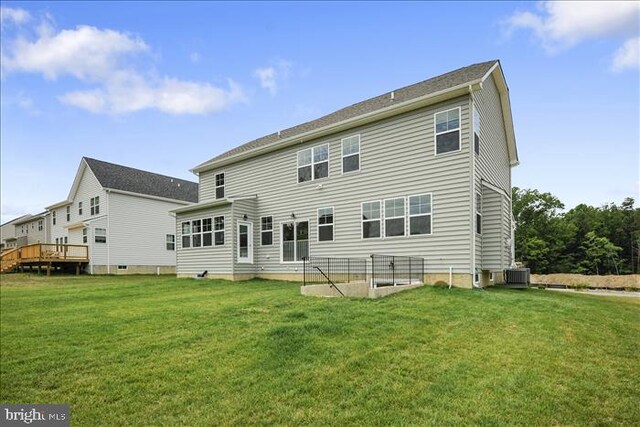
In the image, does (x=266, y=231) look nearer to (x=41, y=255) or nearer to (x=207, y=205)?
(x=207, y=205)

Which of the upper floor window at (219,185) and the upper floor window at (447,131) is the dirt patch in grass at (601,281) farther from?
the upper floor window at (219,185)

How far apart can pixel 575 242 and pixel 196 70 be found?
53.6 meters

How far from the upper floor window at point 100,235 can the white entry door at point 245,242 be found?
15014 mm

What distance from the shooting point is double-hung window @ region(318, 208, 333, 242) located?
1498 cm

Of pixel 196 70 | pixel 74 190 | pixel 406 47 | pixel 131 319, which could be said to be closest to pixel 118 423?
pixel 131 319

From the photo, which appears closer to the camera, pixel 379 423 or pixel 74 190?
pixel 379 423

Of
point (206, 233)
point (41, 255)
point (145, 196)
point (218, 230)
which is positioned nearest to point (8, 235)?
point (41, 255)

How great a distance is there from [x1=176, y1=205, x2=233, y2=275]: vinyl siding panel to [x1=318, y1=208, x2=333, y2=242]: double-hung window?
14.4ft

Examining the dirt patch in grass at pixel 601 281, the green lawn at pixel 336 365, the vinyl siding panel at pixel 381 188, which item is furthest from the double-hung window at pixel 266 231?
the dirt patch in grass at pixel 601 281

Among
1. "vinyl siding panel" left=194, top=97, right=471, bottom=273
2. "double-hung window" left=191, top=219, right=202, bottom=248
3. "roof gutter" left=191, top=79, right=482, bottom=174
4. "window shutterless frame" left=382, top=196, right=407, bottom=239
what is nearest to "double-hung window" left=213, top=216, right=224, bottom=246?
"double-hung window" left=191, top=219, right=202, bottom=248

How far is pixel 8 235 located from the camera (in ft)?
148

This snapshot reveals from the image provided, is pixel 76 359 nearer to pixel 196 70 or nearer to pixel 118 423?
pixel 118 423

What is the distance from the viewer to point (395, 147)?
43.8ft

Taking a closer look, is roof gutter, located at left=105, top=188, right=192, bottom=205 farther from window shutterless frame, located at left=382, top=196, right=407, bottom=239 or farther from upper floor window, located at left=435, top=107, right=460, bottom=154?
upper floor window, located at left=435, top=107, right=460, bottom=154
